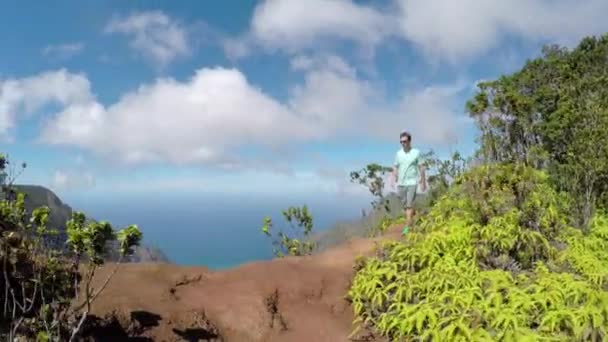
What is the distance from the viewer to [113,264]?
8.77 metres

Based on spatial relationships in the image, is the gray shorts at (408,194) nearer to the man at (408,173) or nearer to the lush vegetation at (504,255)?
the man at (408,173)

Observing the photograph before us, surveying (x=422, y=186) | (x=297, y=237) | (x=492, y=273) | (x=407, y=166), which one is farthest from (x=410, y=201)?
(x=492, y=273)

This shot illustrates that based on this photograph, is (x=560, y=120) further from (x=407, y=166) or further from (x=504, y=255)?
(x=504, y=255)

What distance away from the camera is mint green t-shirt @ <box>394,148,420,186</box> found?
448 inches

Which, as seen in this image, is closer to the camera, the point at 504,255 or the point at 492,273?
the point at 492,273

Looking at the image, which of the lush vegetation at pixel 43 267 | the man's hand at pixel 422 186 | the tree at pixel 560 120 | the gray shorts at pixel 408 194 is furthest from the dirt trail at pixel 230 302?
the tree at pixel 560 120

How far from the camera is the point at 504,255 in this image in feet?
26.9

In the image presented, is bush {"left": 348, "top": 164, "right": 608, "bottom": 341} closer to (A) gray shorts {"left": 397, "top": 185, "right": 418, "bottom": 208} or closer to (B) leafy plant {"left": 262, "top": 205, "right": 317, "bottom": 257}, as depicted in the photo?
(A) gray shorts {"left": 397, "top": 185, "right": 418, "bottom": 208}

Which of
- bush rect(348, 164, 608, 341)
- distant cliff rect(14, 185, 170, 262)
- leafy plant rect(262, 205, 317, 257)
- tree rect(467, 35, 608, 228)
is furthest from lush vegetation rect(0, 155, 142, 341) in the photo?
tree rect(467, 35, 608, 228)

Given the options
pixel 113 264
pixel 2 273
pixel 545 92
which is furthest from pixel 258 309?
pixel 545 92

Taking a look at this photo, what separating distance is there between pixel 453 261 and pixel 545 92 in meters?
13.1

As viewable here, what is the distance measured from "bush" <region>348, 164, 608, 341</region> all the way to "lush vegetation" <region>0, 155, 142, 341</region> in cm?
338

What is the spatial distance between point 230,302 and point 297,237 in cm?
552

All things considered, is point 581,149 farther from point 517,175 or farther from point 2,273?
point 2,273
